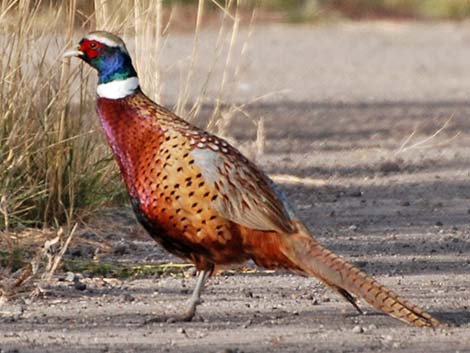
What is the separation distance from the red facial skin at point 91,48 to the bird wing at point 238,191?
2.02 feet

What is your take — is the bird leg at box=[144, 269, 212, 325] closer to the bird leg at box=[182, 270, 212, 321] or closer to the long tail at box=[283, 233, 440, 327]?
the bird leg at box=[182, 270, 212, 321]

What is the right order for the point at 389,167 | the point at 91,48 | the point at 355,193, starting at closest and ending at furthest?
the point at 91,48 < the point at 355,193 < the point at 389,167

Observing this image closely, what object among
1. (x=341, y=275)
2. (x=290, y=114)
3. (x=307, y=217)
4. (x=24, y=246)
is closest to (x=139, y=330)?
(x=341, y=275)

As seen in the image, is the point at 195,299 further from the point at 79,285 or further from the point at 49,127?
the point at 49,127

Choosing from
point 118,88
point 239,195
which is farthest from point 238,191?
point 118,88

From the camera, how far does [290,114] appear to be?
1316cm

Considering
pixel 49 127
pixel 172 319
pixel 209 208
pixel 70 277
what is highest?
pixel 209 208

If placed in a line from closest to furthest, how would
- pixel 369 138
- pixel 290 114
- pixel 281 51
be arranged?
pixel 369 138, pixel 290 114, pixel 281 51

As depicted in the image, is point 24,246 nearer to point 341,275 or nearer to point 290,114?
point 341,275

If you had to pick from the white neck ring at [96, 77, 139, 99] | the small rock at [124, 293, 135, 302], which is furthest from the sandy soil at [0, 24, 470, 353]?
the white neck ring at [96, 77, 139, 99]

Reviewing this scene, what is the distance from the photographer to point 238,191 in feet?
18.8

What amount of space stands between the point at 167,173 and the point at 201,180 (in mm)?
138

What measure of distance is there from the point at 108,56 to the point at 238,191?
836 millimetres

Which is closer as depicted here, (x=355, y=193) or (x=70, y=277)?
(x=70, y=277)
